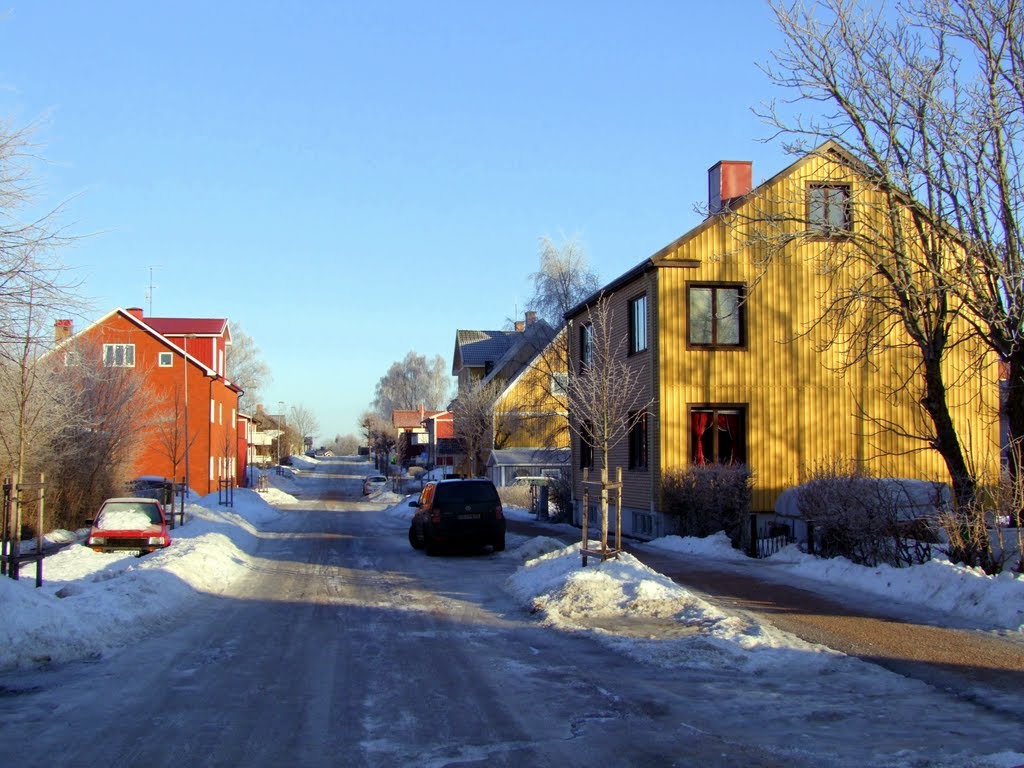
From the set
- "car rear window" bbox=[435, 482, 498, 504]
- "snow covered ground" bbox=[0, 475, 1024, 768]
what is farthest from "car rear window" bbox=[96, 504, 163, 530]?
"car rear window" bbox=[435, 482, 498, 504]

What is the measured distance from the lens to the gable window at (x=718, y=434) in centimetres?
2359

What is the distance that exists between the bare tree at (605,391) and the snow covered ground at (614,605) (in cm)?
281

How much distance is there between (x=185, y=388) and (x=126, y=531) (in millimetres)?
22040

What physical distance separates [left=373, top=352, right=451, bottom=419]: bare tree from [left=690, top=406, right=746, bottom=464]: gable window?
98.1m

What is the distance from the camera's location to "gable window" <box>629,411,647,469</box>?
24.8 metres

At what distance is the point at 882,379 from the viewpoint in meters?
23.9

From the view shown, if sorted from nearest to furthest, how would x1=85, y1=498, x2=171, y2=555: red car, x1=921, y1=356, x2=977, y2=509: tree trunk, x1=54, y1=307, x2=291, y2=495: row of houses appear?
x1=921, y1=356, x2=977, y2=509: tree trunk, x1=85, y1=498, x2=171, y2=555: red car, x1=54, y1=307, x2=291, y2=495: row of houses

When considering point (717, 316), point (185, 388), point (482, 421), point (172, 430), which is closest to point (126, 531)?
point (717, 316)

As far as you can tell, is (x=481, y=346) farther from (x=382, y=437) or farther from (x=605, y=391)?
(x=382, y=437)

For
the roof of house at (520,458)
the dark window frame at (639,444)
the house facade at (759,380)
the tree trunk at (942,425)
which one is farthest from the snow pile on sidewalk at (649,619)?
the roof of house at (520,458)

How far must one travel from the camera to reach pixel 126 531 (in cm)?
1952

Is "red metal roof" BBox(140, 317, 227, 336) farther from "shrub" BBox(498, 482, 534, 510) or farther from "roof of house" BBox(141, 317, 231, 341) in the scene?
"shrub" BBox(498, 482, 534, 510)

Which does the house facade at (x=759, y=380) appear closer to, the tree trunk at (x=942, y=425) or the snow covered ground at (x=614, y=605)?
the snow covered ground at (x=614, y=605)

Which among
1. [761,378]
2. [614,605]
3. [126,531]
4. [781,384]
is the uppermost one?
Result: [761,378]
